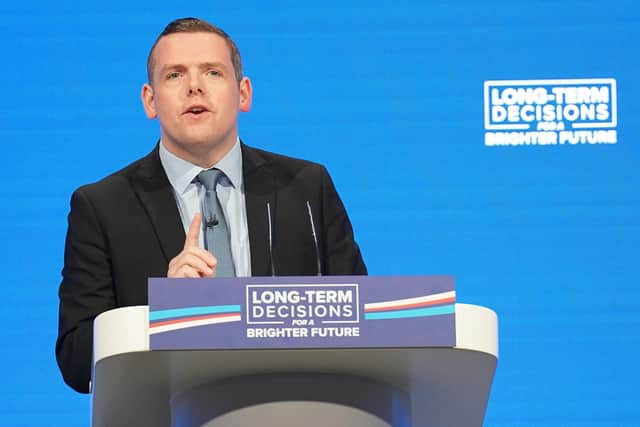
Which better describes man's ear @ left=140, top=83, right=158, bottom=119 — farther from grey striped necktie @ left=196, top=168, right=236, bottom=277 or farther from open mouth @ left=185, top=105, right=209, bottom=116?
grey striped necktie @ left=196, top=168, right=236, bottom=277

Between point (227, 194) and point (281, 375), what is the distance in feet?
2.87

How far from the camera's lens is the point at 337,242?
2.60m

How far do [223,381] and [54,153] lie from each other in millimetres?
1784

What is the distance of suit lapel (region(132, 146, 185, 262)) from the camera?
242 centimetres

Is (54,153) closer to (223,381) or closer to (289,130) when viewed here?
(289,130)

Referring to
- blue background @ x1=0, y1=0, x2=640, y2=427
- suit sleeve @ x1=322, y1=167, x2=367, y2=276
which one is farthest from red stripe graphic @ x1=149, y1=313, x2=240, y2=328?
blue background @ x1=0, y1=0, x2=640, y2=427

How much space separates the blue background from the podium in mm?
1405

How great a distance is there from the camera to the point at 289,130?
342 cm

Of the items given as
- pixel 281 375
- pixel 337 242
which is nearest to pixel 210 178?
pixel 337 242

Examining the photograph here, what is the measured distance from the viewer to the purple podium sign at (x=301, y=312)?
5.42 ft

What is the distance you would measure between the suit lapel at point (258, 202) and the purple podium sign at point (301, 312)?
0.78 m

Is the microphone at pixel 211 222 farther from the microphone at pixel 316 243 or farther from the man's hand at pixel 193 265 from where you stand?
the man's hand at pixel 193 265

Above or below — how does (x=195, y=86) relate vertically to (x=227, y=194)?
above

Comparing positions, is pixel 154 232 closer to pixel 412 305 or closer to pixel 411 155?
pixel 412 305
